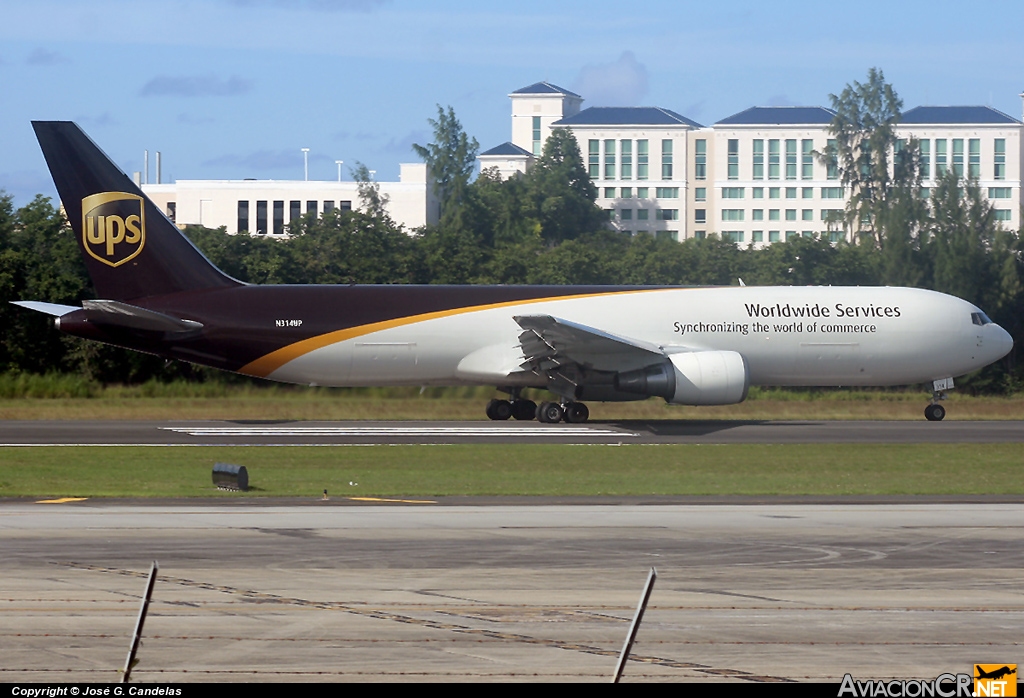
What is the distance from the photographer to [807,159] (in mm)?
159250

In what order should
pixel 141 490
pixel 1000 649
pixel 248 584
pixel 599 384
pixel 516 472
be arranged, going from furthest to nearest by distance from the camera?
1. pixel 599 384
2. pixel 516 472
3. pixel 141 490
4. pixel 248 584
5. pixel 1000 649

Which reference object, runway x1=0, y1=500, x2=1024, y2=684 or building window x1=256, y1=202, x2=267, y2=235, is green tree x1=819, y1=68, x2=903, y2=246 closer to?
building window x1=256, y1=202, x2=267, y2=235

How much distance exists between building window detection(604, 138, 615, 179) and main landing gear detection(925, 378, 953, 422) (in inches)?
4830

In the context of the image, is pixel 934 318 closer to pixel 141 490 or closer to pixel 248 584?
pixel 141 490

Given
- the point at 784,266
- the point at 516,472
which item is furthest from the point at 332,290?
the point at 784,266

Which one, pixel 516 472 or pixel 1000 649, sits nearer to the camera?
pixel 1000 649

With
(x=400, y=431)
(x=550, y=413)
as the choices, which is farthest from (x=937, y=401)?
(x=400, y=431)

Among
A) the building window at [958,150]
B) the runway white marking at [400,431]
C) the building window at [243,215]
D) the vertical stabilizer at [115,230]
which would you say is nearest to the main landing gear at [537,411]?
the runway white marking at [400,431]

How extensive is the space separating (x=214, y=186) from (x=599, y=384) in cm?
10744

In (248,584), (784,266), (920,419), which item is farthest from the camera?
(784,266)

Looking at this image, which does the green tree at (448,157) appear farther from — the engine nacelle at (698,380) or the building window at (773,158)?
the engine nacelle at (698,380)

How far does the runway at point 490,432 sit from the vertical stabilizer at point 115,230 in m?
4.11

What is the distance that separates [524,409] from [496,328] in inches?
120

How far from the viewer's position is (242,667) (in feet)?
33.3
